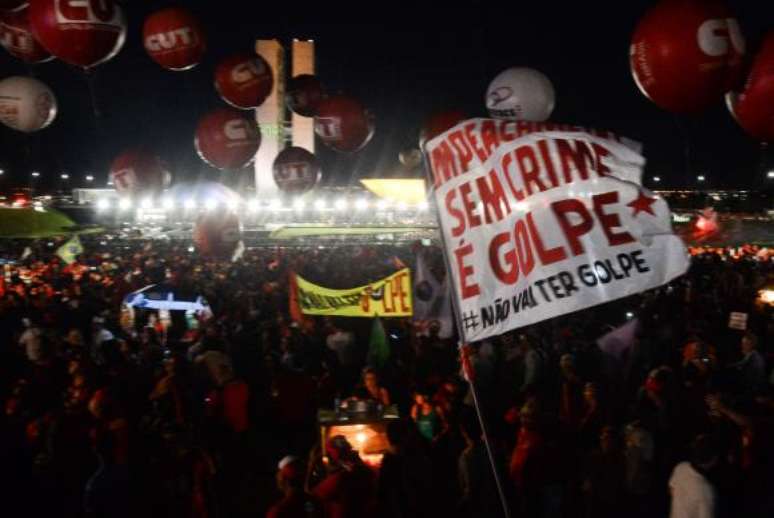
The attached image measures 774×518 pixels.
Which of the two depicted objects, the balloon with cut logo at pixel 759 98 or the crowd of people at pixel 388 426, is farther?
the balloon with cut logo at pixel 759 98

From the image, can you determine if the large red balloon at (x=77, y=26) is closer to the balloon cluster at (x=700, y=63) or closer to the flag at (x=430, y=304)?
the balloon cluster at (x=700, y=63)

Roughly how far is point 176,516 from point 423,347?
4340 mm

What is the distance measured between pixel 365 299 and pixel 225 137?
3070 millimetres

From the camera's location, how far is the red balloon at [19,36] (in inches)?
307

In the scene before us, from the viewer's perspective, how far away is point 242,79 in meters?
9.19

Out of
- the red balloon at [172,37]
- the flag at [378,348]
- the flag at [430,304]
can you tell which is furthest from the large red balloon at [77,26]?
the flag at [430,304]

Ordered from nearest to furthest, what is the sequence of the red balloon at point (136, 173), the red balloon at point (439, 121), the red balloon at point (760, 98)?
the red balloon at point (760, 98) < the red balloon at point (439, 121) < the red balloon at point (136, 173)

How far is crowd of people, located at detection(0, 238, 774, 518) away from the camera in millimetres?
4961

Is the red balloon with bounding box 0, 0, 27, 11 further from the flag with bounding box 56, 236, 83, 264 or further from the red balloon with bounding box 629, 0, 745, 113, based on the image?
the flag with bounding box 56, 236, 83, 264

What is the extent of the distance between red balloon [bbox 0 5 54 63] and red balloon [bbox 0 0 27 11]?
176 millimetres

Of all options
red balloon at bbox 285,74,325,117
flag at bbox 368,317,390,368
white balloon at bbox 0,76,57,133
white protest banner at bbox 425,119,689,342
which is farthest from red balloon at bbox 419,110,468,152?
white balloon at bbox 0,76,57,133

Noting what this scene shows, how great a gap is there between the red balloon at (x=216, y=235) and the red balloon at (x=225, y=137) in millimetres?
822

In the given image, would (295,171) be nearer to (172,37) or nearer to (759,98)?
(172,37)

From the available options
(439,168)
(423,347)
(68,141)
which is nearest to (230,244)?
(423,347)
